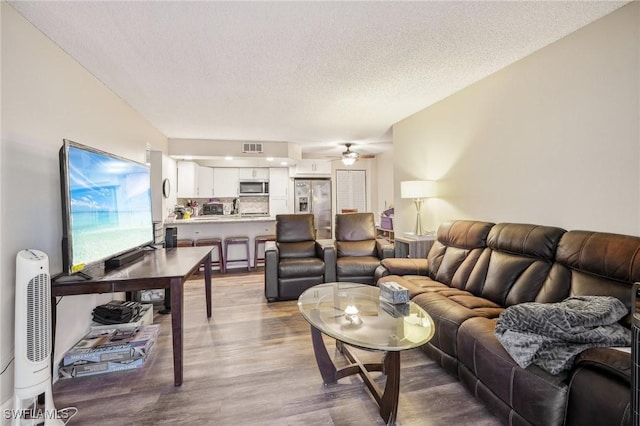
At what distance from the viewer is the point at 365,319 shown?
6.07ft

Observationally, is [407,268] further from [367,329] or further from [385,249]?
[367,329]

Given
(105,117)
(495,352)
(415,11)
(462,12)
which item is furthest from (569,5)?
(105,117)

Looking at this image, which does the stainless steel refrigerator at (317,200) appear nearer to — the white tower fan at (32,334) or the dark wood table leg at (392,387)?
the dark wood table leg at (392,387)

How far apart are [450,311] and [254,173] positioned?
517cm

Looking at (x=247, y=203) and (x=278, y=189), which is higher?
(x=278, y=189)

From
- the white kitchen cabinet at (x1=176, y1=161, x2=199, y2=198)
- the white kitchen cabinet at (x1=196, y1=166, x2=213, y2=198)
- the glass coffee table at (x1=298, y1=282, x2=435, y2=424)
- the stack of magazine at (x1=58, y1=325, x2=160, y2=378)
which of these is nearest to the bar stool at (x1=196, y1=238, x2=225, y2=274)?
the white kitchen cabinet at (x1=176, y1=161, x2=199, y2=198)

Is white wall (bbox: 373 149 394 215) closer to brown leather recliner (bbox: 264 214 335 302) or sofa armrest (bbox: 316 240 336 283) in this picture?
brown leather recliner (bbox: 264 214 335 302)

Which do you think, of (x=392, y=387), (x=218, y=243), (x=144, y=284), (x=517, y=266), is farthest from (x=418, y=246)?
(x=218, y=243)

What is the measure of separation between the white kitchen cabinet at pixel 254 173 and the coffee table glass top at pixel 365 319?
4348mm

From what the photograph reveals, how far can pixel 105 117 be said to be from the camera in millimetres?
2826

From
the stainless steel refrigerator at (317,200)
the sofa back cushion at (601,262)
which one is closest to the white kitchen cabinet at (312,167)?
the stainless steel refrigerator at (317,200)

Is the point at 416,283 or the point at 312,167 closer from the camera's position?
the point at 416,283

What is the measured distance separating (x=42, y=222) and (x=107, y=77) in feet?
5.02

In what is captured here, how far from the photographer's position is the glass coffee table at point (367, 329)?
5.05 ft
